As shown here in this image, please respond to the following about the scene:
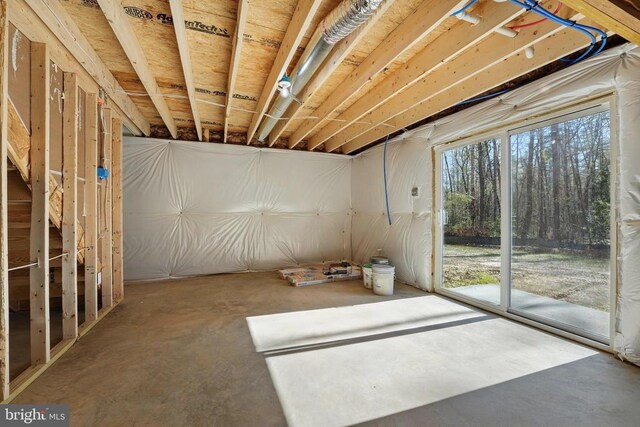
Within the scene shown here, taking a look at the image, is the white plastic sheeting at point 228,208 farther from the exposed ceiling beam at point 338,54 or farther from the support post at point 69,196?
the support post at point 69,196

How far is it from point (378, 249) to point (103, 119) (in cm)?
438

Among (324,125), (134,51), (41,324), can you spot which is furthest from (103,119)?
(324,125)

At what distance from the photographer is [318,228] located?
18.5 feet

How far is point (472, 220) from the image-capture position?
11.3 feet

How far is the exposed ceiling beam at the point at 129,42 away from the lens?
1.79 m

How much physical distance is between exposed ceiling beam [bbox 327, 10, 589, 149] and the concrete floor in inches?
94.8

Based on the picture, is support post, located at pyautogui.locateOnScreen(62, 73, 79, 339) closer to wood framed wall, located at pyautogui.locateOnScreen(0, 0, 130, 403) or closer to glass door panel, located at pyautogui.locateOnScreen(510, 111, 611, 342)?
wood framed wall, located at pyautogui.locateOnScreen(0, 0, 130, 403)

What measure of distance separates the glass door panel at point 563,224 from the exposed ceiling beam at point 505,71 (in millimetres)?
686

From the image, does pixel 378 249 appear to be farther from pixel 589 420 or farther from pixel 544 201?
pixel 589 420

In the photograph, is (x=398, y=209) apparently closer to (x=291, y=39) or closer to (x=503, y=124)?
(x=503, y=124)

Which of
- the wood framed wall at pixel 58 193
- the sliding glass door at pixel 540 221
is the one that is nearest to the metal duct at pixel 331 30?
the wood framed wall at pixel 58 193

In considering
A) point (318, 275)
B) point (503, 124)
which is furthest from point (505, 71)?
point (318, 275)

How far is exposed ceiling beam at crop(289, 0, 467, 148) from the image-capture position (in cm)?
177

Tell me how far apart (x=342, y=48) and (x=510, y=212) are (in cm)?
248
